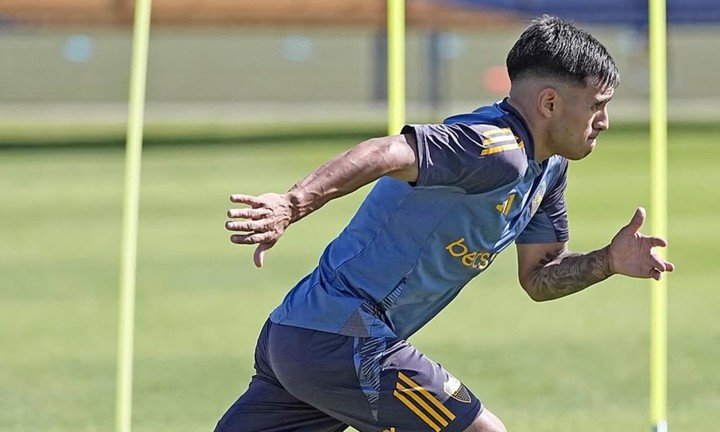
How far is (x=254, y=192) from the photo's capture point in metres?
19.9

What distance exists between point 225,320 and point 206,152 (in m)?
14.5

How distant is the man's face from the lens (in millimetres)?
4922

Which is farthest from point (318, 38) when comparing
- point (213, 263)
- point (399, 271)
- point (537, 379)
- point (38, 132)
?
point (399, 271)

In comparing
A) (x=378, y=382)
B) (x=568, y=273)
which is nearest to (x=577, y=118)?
(x=568, y=273)

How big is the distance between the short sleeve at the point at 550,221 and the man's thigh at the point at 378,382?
94 cm

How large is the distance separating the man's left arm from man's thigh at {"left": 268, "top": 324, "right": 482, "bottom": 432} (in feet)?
2.71

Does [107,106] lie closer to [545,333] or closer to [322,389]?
[545,333]

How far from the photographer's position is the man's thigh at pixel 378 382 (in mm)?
4871

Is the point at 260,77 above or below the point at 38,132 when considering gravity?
above

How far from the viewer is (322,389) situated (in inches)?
194

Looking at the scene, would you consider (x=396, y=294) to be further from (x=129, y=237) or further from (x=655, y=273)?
(x=129, y=237)

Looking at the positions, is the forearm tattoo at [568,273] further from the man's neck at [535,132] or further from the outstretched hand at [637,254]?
the man's neck at [535,132]

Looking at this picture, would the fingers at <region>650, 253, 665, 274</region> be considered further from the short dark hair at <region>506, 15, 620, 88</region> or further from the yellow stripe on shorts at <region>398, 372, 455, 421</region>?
the yellow stripe on shorts at <region>398, 372, 455, 421</region>

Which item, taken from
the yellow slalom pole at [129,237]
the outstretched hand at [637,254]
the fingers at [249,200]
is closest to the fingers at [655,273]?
the outstretched hand at [637,254]
